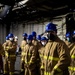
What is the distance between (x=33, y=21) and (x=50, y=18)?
2262 millimetres

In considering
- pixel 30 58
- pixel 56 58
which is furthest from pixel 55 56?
pixel 30 58

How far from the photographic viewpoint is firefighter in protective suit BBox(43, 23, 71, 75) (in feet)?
18.1

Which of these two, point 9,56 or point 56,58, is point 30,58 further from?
point 56,58

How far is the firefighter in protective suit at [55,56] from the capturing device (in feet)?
18.1

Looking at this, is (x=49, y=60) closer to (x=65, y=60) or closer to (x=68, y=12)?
(x=65, y=60)

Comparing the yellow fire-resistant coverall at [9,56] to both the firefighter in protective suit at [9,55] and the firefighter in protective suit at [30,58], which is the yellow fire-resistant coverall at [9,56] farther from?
the firefighter in protective suit at [30,58]

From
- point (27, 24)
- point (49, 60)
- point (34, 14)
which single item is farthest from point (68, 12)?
point (49, 60)

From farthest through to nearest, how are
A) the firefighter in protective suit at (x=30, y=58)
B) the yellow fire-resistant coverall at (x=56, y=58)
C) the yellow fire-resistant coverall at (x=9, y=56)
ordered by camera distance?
the yellow fire-resistant coverall at (x=9, y=56) → the firefighter in protective suit at (x=30, y=58) → the yellow fire-resistant coverall at (x=56, y=58)

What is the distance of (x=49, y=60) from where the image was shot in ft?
19.0

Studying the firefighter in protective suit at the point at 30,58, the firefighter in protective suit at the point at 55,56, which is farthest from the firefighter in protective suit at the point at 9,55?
the firefighter in protective suit at the point at 55,56

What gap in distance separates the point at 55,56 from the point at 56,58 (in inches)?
2.1

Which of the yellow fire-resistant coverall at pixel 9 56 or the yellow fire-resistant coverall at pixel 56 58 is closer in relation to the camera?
the yellow fire-resistant coverall at pixel 56 58

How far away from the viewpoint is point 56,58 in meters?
5.69

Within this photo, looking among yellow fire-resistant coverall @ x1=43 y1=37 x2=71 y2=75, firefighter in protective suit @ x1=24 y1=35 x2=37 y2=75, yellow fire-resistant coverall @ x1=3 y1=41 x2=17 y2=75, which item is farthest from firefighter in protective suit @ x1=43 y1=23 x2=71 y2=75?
yellow fire-resistant coverall @ x1=3 y1=41 x2=17 y2=75
